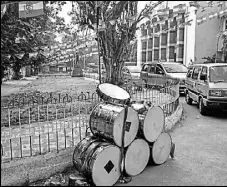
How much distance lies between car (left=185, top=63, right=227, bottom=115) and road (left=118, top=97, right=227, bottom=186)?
2.59 ft

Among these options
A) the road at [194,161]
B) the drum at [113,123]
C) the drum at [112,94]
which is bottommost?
the road at [194,161]

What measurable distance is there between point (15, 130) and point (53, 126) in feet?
2.36

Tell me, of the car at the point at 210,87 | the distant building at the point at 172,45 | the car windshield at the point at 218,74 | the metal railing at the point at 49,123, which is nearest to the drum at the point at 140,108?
the metal railing at the point at 49,123

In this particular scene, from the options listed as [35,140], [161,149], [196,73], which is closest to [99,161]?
[161,149]

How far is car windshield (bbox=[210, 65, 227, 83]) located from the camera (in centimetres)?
772

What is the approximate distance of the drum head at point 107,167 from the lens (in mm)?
3135

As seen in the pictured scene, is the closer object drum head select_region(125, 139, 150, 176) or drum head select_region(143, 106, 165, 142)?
drum head select_region(125, 139, 150, 176)

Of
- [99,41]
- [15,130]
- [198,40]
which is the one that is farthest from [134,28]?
[198,40]

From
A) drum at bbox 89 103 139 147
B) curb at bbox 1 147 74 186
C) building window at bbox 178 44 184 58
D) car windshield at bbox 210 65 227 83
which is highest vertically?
building window at bbox 178 44 184 58

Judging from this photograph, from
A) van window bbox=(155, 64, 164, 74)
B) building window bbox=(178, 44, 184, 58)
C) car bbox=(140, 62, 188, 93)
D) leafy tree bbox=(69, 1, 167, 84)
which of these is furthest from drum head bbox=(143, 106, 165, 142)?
building window bbox=(178, 44, 184, 58)

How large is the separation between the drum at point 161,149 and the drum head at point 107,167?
0.76 metres

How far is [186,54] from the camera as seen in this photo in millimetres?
26812

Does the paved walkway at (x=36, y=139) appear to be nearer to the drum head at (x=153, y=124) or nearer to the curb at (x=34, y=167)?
the curb at (x=34, y=167)

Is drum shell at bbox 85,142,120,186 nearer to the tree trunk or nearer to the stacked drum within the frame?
the stacked drum
